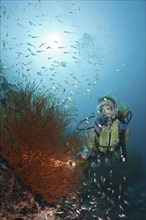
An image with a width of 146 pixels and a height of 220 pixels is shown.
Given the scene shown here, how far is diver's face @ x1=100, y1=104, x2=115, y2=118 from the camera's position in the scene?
7.59m

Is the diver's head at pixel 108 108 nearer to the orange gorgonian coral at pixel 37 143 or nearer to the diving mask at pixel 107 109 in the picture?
the diving mask at pixel 107 109

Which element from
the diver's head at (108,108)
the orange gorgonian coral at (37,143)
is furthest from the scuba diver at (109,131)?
the orange gorgonian coral at (37,143)

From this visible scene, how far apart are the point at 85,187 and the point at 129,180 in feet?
36.5

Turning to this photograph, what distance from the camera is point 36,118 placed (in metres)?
5.57

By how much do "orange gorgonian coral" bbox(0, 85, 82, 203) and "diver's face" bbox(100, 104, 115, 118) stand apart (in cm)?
172

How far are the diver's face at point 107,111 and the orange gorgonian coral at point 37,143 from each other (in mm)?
1719

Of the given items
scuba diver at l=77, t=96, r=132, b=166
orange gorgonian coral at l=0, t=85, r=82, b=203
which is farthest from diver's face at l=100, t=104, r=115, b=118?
orange gorgonian coral at l=0, t=85, r=82, b=203

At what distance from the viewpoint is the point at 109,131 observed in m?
7.51

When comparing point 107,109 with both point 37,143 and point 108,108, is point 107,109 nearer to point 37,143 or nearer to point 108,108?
point 108,108

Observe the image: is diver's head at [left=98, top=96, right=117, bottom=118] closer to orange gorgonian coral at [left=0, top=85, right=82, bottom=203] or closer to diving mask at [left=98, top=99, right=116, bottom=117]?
diving mask at [left=98, top=99, right=116, bottom=117]

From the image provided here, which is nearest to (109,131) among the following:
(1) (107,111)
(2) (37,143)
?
(1) (107,111)

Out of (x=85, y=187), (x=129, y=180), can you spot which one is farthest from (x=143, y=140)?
(x=85, y=187)

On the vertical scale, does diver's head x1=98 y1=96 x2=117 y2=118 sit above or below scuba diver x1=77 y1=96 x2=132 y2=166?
above

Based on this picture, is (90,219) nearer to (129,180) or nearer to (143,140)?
(129,180)
